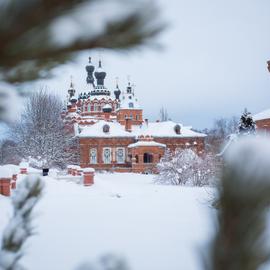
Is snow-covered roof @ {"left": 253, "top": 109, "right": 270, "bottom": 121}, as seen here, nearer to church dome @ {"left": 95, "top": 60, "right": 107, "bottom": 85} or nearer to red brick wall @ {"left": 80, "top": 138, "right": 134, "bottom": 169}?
red brick wall @ {"left": 80, "top": 138, "right": 134, "bottom": 169}

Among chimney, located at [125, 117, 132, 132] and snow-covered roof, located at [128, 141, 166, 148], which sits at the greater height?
chimney, located at [125, 117, 132, 132]

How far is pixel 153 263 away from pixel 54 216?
502 cm

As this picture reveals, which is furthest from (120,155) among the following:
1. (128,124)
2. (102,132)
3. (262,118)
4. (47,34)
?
(47,34)

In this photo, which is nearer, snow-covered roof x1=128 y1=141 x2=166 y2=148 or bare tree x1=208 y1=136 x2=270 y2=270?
bare tree x1=208 y1=136 x2=270 y2=270

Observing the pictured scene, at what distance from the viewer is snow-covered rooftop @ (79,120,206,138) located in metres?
41.5

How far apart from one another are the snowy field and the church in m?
24.7

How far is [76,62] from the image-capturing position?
1.21 meters

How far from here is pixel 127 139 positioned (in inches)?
1665

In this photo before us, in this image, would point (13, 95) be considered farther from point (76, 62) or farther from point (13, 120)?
point (76, 62)

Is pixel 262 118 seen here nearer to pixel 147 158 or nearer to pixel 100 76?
pixel 147 158

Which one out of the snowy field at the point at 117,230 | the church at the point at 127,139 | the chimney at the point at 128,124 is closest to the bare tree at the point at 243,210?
the snowy field at the point at 117,230

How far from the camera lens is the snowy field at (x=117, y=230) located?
568cm

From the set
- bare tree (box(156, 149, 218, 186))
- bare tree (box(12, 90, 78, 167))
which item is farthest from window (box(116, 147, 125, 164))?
bare tree (box(156, 149, 218, 186))

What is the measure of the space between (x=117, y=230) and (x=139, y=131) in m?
34.6
